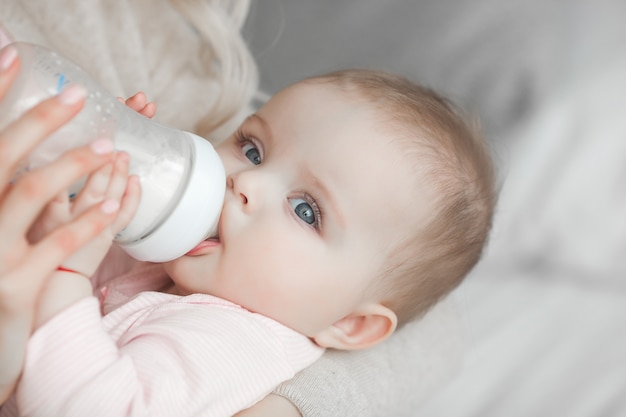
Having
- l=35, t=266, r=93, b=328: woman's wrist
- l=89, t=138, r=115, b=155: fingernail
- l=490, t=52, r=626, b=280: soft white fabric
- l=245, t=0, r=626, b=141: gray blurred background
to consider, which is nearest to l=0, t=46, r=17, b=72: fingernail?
l=89, t=138, r=115, b=155: fingernail

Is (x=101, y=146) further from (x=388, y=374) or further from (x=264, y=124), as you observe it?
(x=388, y=374)

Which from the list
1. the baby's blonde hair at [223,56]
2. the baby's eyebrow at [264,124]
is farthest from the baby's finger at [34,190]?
the baby's blonde hair at [223,56]

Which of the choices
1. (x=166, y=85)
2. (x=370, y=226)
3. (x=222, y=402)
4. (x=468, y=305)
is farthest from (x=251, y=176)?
(x=468, y=305)

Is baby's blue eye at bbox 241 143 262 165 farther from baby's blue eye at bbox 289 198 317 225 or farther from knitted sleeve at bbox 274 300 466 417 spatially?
knitted sleeve at bbox 274 300 466 417

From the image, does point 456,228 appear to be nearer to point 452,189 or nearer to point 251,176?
point 452,189

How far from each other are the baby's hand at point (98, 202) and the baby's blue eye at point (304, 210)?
274 millimetres

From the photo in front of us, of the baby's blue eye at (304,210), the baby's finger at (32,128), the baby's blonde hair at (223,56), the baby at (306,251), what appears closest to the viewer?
the baby's finger at (32,128)

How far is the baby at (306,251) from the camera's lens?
98cm

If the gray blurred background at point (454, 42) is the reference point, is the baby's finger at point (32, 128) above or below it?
above

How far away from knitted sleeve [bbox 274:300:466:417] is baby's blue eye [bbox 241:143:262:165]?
309 mm

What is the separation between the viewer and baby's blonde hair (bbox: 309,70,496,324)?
114 centimetres

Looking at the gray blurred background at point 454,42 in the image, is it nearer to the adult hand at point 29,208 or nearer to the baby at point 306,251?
the baby at point 306,251

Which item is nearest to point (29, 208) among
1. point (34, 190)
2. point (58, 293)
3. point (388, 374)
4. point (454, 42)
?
point (34, 190)

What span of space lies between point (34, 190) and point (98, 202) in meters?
0.08
